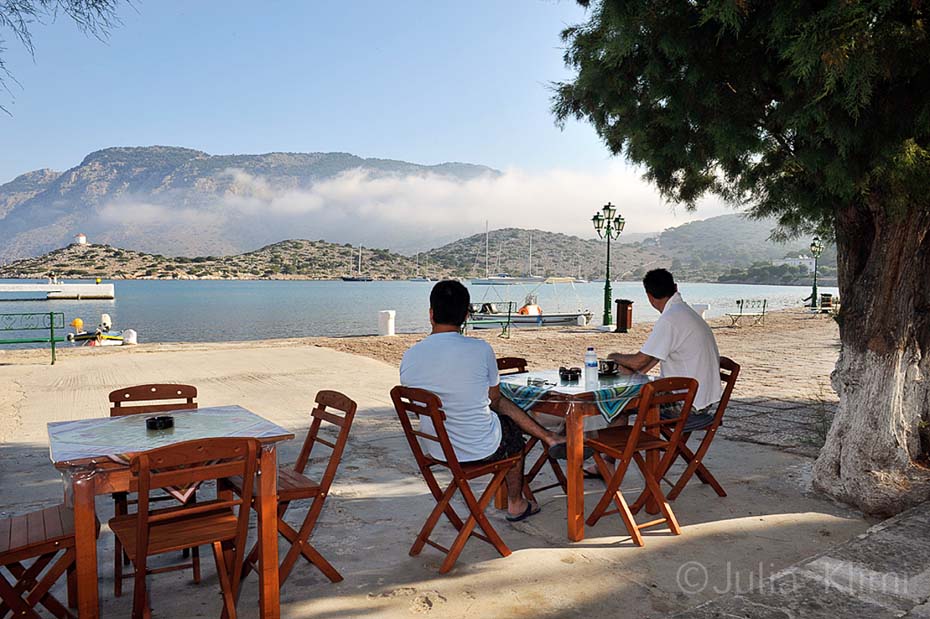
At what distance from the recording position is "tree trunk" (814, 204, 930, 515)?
424cm

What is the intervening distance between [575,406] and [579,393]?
0.08m

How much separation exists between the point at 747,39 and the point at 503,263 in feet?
475

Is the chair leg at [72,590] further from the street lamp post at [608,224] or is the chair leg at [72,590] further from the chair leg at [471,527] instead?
the street lamp post at [608,224]

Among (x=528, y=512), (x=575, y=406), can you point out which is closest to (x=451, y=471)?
(x=575, y=406)

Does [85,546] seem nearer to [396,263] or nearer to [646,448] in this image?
[646,448]

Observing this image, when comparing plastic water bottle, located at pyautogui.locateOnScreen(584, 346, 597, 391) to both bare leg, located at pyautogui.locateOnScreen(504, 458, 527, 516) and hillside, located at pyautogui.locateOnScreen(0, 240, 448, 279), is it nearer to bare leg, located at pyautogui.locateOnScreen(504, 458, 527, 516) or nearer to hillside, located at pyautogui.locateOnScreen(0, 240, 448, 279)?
bare leg, located at pyautogui.locateOnScreen(504, 458, 527, 516)

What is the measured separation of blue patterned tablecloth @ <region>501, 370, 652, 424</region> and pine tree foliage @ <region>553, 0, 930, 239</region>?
1637 millimetres

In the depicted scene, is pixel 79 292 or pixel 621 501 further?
pixel 79 292

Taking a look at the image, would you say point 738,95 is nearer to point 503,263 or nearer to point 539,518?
point 539,518

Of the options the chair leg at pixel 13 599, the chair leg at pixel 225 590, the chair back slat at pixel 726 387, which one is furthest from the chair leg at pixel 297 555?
the chair back slat at pixel 726 387

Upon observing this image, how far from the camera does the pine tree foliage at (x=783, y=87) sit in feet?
10.5

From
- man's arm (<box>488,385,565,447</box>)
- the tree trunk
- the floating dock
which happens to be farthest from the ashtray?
the floating dock

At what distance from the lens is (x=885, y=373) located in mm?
4355

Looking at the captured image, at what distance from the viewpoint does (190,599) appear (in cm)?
313
